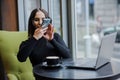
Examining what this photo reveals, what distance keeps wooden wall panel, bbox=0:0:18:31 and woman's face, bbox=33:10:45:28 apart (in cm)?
90

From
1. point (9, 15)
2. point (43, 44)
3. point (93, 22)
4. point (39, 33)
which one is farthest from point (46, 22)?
point (9, 15)

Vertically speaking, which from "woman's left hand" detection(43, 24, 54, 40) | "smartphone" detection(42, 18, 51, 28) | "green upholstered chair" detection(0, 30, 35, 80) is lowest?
"green upholstered chair" detection(0, 30, 35, 80)

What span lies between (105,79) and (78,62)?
439mm

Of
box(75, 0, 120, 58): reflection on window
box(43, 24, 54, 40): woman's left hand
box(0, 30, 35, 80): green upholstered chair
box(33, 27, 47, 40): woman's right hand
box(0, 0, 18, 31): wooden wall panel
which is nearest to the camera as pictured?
box(33, 27, 47, 40): woman's right hand

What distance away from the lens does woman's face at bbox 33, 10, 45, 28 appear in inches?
87.7

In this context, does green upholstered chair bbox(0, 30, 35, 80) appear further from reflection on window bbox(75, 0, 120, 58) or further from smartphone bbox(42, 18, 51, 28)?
reflection on window bbox(75, 0, 120, 58)

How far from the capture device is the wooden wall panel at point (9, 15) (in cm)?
312

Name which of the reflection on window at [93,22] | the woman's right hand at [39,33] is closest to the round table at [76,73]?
the woman's right hand at [39,33]

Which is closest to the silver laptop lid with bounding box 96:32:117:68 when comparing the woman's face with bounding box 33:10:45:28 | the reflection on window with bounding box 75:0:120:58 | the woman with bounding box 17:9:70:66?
the woman with bounding box 17:9:70:66

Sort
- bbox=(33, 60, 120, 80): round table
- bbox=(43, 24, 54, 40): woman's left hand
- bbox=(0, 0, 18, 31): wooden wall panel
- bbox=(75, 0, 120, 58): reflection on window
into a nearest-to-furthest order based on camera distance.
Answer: bbox=(33, 60, 120, 80): round table < bbox=(43, 24, 54, 40): woman's left hand < bbox=(75, 0, 120, 58): reflection on window < bbox=(0, 0, 18, 31): wooden wall panel

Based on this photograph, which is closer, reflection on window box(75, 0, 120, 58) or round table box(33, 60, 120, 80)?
round table box(33, 60, 120, 80)

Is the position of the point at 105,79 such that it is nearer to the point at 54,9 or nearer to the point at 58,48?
the point at 58,48

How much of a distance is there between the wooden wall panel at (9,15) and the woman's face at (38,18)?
90 centimetres

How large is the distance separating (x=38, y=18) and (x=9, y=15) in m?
0.98
